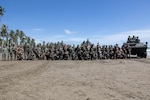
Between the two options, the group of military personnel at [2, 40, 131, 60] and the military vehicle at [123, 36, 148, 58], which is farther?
the military vehicle at [123, 36, 148, 58]

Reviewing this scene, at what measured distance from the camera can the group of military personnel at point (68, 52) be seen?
27766 mm

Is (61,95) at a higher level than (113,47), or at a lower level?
lower

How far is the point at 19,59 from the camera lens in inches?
1085

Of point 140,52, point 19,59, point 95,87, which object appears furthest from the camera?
point 140,52

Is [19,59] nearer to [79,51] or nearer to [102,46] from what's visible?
[79,51]

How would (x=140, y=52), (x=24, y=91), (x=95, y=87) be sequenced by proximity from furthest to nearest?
(x=140, y=52)
(x=95, y=87)
(x=24, y=91)

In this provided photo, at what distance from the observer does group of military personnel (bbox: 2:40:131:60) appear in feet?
91.1

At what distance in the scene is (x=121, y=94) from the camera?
928 cm

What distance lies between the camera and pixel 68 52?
27891 millimetres

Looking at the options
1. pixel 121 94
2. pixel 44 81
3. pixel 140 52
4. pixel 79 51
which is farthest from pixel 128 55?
pixel 121 94

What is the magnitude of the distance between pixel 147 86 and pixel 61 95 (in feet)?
11.6

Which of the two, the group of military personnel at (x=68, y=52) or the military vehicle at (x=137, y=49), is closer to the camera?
the group of military personnel at (x=68, y=52)

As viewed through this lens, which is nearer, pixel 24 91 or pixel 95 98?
pixel 95 98

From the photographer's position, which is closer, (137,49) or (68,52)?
(68,52)
